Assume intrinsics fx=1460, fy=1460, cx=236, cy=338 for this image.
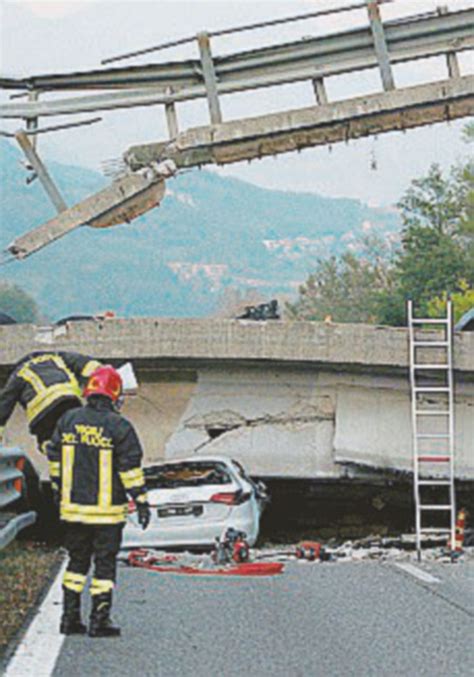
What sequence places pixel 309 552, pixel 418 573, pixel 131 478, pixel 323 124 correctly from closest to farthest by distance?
pixel 131 478
pixel 418 573
pixel 309 552
pixel 323 124

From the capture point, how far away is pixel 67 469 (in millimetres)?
8984

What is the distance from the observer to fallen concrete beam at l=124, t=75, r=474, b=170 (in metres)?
17.4

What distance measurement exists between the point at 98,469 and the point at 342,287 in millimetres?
113322

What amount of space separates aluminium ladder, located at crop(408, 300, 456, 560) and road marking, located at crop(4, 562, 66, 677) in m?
9.66

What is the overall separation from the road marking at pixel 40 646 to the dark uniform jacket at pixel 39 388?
1.37 m

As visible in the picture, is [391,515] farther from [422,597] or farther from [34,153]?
[422,597]

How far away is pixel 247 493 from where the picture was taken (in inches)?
707

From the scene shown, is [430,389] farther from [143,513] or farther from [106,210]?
[143,513]

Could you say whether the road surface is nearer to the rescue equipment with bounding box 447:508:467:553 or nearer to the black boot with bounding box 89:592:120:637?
the black boot with bounding box 89:592:120:637

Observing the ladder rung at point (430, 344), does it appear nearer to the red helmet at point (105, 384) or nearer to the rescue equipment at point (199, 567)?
the rescue equipment at point (199, 567)

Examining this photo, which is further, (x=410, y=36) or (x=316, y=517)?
(x=316, y=517)

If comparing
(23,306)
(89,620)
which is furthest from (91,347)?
(23,306)

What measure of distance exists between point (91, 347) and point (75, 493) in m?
10.4

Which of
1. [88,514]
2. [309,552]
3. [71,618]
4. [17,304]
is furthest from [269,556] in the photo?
[17,304]
